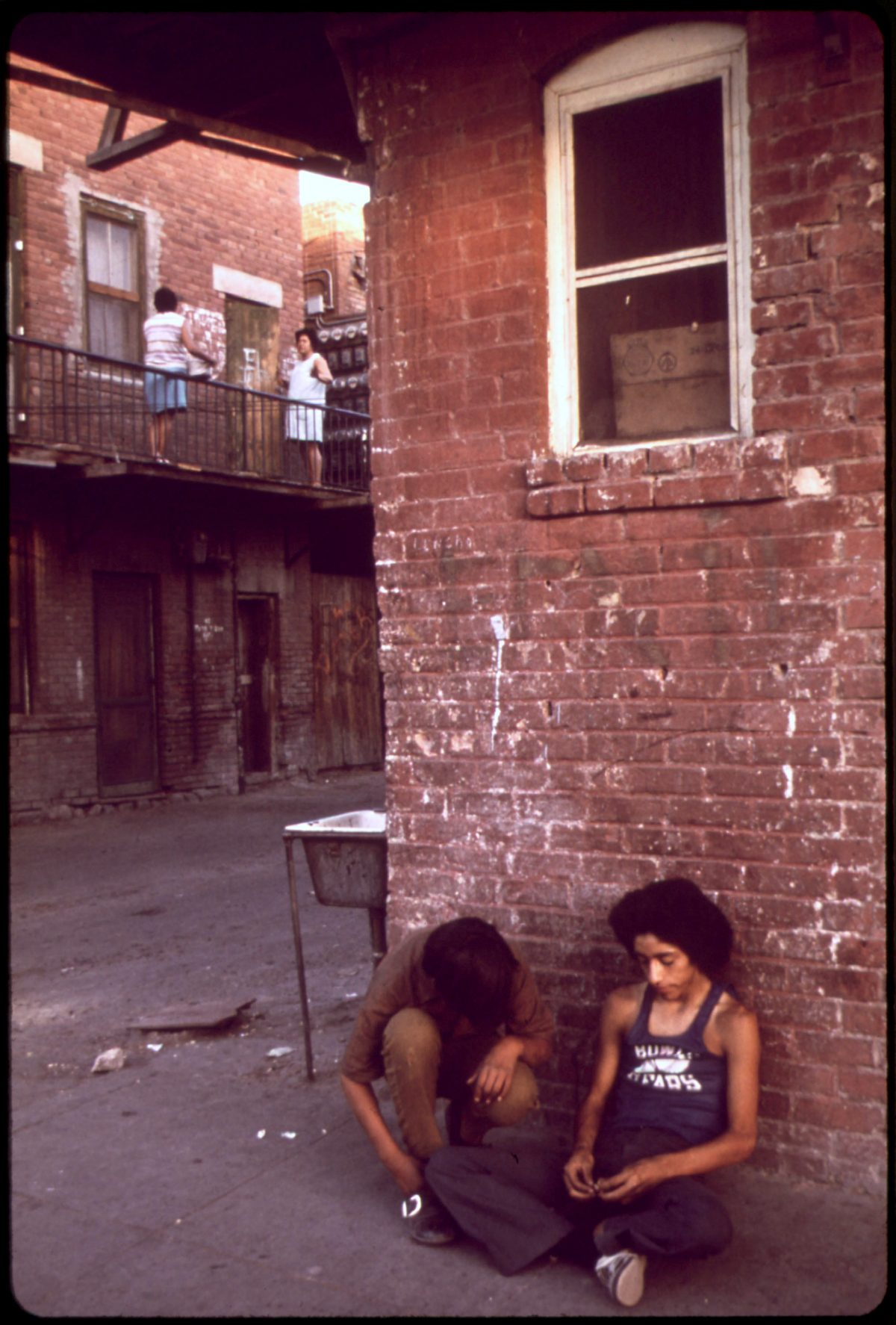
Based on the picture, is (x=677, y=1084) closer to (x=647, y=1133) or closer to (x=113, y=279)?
(x=647, y=1133)

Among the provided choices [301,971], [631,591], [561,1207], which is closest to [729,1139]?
[561,1207]

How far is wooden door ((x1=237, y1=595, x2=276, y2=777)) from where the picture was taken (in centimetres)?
1598

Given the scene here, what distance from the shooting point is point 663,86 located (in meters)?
4.02

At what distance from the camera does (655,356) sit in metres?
4.13

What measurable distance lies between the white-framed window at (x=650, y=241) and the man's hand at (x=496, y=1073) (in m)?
1.95

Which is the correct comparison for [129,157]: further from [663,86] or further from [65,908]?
[65,908]

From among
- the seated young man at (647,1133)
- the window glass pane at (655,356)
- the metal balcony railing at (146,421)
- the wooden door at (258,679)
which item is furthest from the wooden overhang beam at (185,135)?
the wooden door at (258,679)

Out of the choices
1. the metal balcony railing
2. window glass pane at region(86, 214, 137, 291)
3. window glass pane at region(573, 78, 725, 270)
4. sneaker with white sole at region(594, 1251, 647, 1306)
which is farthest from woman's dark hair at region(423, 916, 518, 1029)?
window glass pane at region(86, 214, 137, 291)

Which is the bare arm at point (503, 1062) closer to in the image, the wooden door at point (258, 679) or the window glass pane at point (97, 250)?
the window glass pane at point (97, 250)

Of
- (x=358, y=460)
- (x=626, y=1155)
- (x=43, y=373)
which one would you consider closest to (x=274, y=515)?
(x=358, y=460)

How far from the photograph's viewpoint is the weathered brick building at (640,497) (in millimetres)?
3572

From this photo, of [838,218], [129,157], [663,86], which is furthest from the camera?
[129,157]

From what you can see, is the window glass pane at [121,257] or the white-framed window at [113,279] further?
the window glass pane at [121,257]

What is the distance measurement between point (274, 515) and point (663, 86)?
12.5m
